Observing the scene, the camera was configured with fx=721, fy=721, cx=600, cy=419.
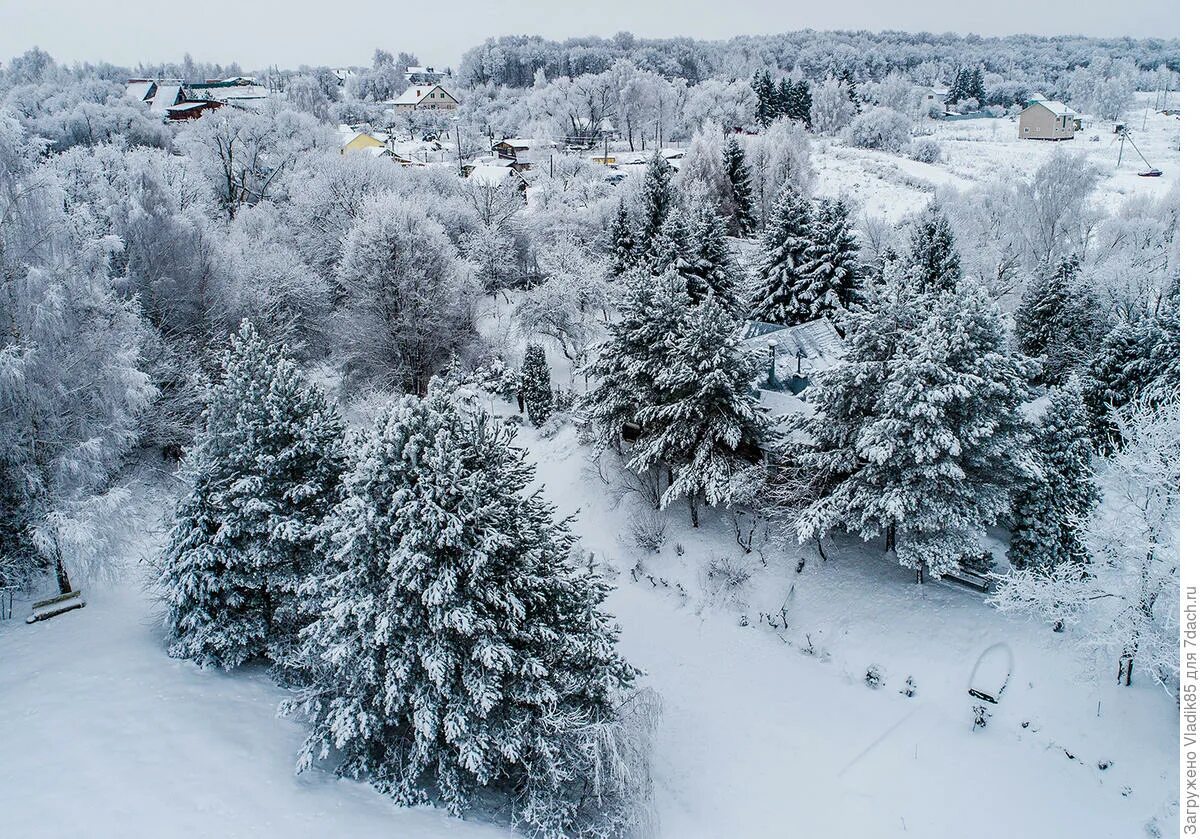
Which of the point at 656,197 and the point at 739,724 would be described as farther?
the point at 656,197

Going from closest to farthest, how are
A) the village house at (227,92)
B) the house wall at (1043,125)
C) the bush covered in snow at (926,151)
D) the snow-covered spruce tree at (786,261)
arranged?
the snow-covered spruce tree at (786,261) → the bush covered in snow at (926,151) → the house wall at (1043,125) → the village house at (227,92)

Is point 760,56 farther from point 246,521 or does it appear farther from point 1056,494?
point 246,521

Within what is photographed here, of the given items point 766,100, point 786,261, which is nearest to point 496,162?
point 766,100

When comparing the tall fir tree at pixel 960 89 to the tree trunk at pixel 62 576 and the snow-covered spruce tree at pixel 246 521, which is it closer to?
the snow-covered spruce tree at pixel 246 521

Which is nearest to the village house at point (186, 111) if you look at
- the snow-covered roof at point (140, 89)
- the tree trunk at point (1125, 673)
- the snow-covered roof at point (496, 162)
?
the snow-covered roof at point (140, 89)
